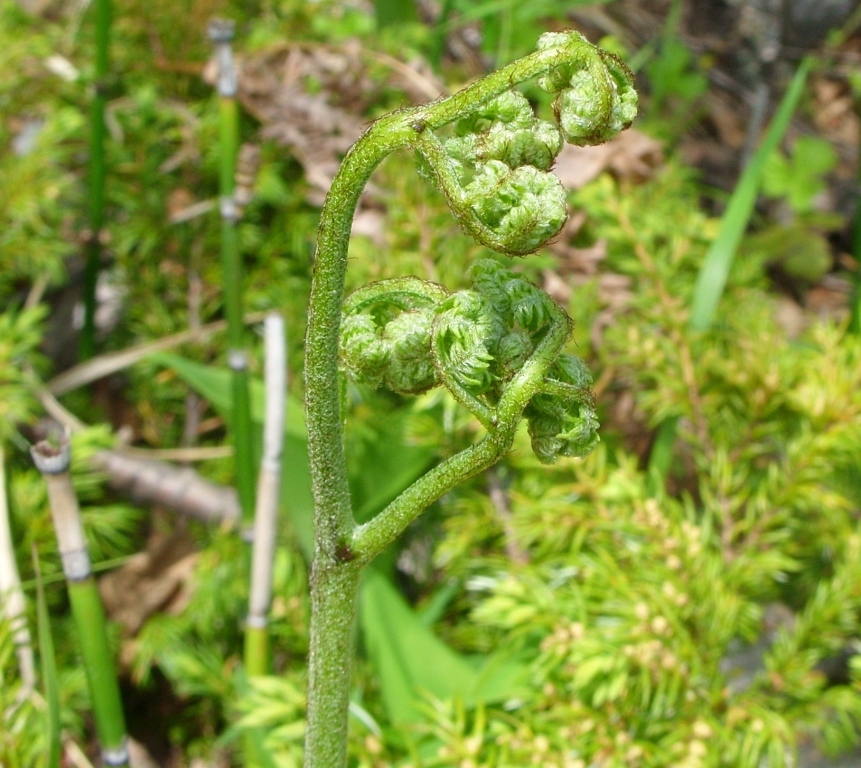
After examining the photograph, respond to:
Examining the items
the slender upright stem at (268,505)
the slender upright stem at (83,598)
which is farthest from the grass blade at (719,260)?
the slender upright stem at (83,598)

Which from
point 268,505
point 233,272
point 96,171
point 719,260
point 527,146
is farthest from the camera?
point 96,171

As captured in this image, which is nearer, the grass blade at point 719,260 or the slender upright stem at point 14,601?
the slender upright stem at point 14,601

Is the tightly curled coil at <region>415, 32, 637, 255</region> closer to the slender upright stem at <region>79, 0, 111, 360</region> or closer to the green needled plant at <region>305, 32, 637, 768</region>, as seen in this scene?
the green needled plant at <region>305, 32, 637, 768</region>

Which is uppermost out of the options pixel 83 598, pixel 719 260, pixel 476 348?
pixel 476 348

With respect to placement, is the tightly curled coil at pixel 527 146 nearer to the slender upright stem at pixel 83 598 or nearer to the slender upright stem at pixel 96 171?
the slender upright stem at pixel 83 598

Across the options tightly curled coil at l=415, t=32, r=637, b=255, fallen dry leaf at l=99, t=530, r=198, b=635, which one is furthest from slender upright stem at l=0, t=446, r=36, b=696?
tightly curled coil at l=415, t=32, r=637, b=255

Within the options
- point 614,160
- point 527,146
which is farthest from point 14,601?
point 614,160

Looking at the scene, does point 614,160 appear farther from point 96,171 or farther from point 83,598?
point 83,598
